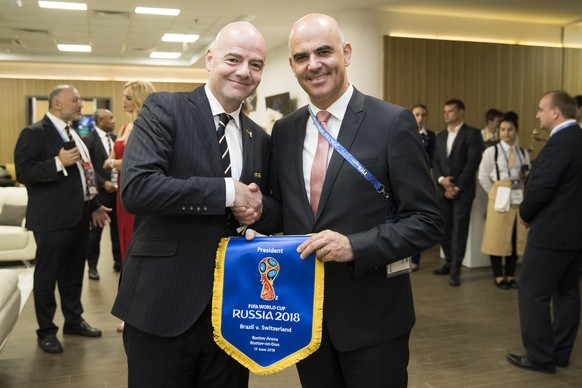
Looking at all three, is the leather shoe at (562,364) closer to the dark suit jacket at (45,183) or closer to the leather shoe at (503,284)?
the leather shoe at (503,284)

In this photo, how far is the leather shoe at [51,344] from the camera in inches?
156

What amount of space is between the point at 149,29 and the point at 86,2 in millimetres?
2206

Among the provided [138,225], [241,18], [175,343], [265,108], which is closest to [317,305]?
[175,343]

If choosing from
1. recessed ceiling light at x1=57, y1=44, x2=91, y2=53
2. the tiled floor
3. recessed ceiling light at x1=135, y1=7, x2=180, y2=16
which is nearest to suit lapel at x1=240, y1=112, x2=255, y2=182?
the tiled floor

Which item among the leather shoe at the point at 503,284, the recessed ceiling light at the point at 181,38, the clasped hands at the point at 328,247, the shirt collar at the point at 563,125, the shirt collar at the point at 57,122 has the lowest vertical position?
the leather shoe at the point at 503,284

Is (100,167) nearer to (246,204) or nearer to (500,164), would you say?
(500,164)

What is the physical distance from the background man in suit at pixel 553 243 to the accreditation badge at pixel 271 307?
2.44m

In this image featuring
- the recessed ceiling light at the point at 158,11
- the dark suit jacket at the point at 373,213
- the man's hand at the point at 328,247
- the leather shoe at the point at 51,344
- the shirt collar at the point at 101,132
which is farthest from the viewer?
the recessed ceiling light at the point at 158,11

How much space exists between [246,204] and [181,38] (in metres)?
10.2

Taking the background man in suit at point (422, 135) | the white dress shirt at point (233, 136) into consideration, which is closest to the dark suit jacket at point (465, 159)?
the background man in suit at point (422, 135)

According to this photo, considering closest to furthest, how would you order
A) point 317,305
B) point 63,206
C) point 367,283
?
point 317,305
point 367,283
point 63,206

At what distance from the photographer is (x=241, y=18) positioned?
9.23m

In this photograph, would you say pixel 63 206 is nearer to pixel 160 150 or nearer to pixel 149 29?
pixel 160 150

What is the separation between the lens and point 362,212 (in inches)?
68.7
